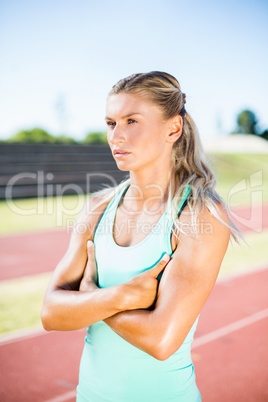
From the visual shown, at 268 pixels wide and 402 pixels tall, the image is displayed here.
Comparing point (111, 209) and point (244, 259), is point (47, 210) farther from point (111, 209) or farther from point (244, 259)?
point (111, 209)

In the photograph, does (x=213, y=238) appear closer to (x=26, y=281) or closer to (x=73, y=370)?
(x=73, y=370)

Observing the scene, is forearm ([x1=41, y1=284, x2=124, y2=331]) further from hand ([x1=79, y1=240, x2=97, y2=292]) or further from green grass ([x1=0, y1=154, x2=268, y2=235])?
green grass ([x1=0, y1=154, x2=268, y2=235])

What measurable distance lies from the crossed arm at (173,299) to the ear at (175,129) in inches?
13.7

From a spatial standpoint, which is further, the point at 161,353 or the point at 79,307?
the point at 79,307

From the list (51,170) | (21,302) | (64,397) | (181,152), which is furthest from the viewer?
(51,170)

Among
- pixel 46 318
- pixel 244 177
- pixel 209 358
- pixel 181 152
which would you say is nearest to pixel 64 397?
pixel 209 358

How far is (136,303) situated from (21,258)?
6.72 m

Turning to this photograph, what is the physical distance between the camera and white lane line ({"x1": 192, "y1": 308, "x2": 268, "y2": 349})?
4148 millimetres

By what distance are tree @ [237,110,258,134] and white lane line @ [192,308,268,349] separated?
70.9 metres

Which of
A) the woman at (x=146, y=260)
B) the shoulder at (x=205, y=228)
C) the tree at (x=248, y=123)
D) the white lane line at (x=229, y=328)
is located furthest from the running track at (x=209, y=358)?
the tree at (x=248, y=123)

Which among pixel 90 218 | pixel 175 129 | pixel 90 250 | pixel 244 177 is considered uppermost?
pixel 175 129

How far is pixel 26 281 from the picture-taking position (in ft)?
20.3

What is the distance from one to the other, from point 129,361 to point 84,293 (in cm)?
29

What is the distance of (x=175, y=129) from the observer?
5.22ft
